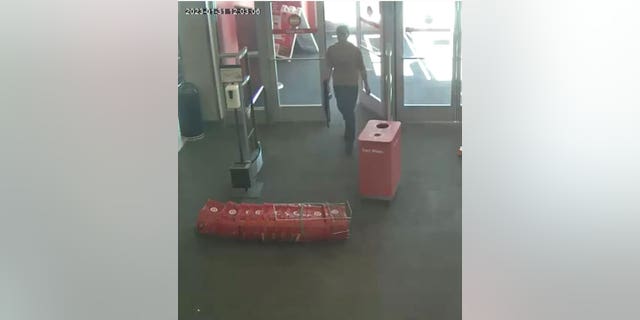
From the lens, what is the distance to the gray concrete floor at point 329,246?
5.94ft

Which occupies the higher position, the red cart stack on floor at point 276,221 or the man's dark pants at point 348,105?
the man's dark pants at point 348,105

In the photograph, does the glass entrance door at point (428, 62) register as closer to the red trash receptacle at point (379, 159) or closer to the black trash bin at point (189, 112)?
→ the red trash receptacle at point (379, 159)

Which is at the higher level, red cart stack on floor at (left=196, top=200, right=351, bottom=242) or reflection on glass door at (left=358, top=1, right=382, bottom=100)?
reflection on glass door at (left=358, top=1, right=382, bottom=100)

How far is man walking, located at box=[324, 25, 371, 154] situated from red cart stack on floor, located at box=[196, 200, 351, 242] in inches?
9.9

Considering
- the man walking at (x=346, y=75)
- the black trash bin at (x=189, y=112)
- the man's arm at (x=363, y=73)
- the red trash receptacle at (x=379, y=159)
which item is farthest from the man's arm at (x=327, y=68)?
the black trash bin at (x=189, y=112)

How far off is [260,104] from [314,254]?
59 centimetres

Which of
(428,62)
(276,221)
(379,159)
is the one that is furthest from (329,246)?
(428,62)

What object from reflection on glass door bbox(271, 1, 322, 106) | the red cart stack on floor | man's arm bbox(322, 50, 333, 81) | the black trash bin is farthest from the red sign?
the red cart stack on floor

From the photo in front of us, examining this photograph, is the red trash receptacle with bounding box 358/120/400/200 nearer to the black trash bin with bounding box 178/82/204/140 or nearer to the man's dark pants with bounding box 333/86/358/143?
the man's dark pants with bounding box 333/86/358/143

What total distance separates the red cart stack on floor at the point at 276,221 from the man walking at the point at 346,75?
251 mm

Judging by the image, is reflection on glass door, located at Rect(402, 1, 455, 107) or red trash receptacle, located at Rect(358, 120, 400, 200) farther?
red trash receptacle, located at Rect(358, 120, 400, 200)

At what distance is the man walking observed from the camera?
1.82 m

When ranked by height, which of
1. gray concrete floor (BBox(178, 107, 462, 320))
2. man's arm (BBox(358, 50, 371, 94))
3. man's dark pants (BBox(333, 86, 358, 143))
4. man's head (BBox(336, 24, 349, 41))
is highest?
man's head (BBox(336, 24, 349, 41))
